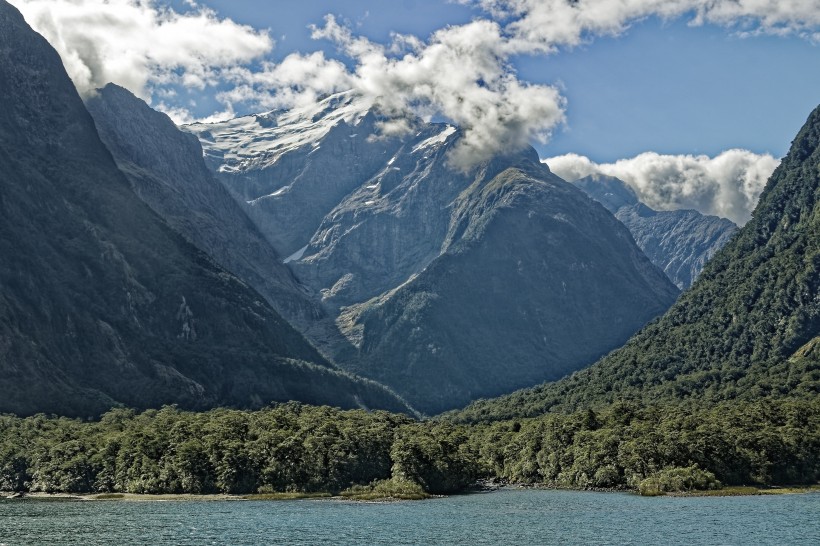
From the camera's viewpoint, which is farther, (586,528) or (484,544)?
(586,528)

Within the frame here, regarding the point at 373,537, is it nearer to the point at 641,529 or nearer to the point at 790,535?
the point at 641,529

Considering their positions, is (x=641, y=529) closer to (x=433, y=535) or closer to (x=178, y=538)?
(x=433, y=535)

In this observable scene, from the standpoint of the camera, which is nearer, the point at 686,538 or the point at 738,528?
the point at 686,538

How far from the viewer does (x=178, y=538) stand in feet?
600

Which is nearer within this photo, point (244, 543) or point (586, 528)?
point (244, 543)

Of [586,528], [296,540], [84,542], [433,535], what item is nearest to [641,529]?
[586,528]

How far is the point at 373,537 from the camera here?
187 meters

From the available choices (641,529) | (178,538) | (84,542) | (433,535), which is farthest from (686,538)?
(84,542)

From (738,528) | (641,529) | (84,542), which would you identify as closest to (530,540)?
(641,529)

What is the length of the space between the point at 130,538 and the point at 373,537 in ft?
146

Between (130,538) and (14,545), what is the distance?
65.9 feet

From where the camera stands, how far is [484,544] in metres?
179

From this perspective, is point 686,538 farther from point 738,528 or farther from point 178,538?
point 178,538

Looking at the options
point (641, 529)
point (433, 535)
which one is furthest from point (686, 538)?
point (433, 535)
